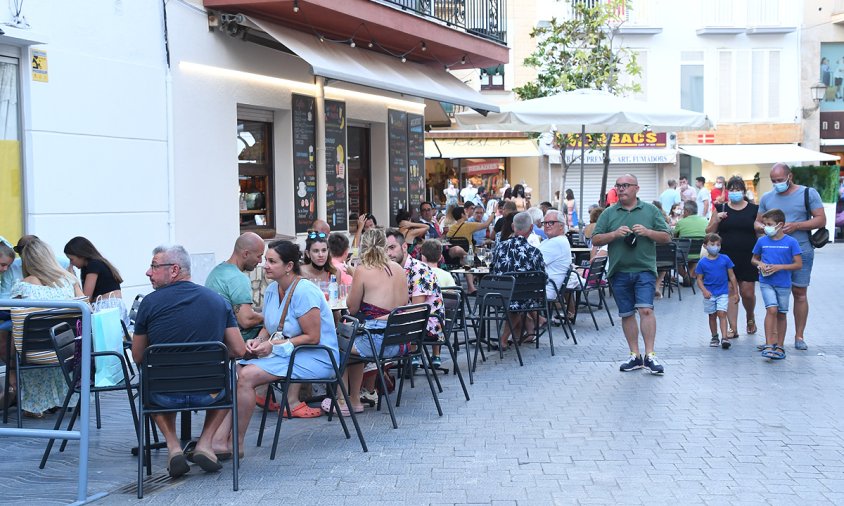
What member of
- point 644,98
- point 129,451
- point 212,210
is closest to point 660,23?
point 644,98

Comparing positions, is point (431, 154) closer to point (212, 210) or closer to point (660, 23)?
point (660, 23)

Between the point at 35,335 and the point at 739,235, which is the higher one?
the point at 739,235

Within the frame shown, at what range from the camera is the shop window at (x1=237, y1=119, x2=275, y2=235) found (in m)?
13.9

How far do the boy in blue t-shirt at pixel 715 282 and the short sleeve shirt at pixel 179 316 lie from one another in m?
6.78

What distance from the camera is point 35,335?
7.80 m

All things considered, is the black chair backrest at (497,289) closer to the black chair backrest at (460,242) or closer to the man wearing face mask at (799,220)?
the man wearing face mask at (799,220)

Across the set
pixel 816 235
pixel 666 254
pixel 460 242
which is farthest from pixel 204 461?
pixel 666 254

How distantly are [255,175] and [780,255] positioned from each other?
22.6 ft

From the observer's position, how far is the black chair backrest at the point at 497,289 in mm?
11023

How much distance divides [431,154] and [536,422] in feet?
87.2

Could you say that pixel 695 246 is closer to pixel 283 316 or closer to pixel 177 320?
pixel 283 316

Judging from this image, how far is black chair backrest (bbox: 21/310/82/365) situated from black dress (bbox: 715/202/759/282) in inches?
287

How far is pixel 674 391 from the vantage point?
9.34m

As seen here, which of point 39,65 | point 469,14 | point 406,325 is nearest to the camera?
point 406,325
